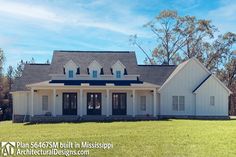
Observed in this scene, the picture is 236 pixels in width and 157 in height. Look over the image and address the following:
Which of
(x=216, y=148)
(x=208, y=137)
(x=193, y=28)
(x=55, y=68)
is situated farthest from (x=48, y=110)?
(x=193, y=28)

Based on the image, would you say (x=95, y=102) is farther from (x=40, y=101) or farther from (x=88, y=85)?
(x=40, y=101)

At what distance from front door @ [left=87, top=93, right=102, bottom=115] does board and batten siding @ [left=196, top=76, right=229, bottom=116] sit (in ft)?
28.7

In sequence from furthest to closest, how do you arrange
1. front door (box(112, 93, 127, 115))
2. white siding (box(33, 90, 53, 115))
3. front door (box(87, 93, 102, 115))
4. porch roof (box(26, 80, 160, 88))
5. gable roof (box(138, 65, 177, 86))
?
gable roof (box(138, 65, 177, 86)), front door (box(112, 93, 127, 115)), front door (box(87, 93, 102, 115)), white siding (box(33, 90, 53, 115)), porch roof (box(26, 80, 160, 88))

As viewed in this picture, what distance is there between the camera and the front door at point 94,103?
34.8 m

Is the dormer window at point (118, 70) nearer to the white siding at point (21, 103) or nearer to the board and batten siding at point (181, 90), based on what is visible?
the board and batten siding at point (181, 90)

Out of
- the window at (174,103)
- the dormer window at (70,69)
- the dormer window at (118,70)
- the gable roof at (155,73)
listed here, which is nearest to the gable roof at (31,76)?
the dormer window at (70,69)

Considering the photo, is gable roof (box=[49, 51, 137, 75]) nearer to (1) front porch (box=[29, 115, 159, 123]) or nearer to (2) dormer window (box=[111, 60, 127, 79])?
(2) dormer window (box=[111, 60, 127, 79])

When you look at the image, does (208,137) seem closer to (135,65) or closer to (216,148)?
(216,148)

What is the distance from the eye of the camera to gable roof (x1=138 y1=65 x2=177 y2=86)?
121ft

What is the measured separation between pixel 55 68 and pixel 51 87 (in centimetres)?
365

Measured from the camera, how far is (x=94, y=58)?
37.5 m

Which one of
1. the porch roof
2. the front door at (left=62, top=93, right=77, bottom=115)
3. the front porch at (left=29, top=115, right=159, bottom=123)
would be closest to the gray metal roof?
the porch roof

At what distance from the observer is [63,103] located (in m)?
34.5

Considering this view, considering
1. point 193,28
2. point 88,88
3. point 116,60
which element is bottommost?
point 88,88
